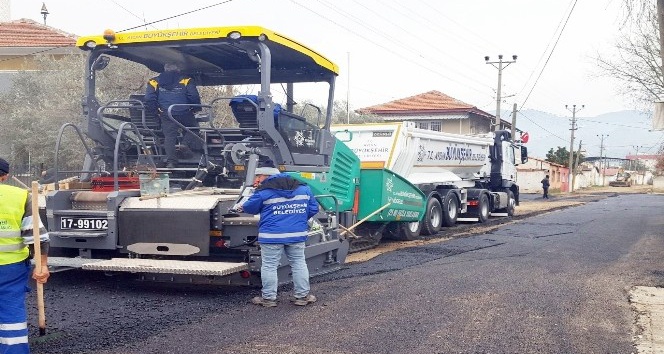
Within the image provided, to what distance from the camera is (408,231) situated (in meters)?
12.5

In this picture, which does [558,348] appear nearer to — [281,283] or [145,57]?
[281,283]

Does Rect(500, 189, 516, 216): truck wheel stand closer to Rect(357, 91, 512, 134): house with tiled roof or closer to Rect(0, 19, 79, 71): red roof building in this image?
Rect(0, 19, 79, 71): red roof building

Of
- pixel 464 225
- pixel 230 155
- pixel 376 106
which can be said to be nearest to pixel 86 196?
pixel 230 155

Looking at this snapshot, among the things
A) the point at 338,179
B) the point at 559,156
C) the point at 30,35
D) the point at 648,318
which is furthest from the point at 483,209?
the point at 559,156

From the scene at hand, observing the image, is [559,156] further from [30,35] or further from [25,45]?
[25,45]

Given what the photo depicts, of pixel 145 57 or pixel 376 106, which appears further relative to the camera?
pixel 376 106

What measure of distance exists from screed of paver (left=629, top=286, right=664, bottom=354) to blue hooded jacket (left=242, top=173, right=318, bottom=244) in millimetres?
3128

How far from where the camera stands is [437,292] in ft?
22.5

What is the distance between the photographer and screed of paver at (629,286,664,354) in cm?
516

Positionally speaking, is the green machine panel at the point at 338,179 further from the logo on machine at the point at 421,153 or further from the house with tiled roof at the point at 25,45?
the house with tiled roof at the point at 25,45

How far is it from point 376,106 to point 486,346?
34.9 meters

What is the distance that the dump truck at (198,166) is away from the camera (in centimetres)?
652

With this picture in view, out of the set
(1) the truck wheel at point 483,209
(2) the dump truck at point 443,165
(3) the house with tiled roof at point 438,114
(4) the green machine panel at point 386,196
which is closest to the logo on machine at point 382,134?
(2) the dump truck at point 443,165

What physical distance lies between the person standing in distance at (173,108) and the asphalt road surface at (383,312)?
5.29 ft
